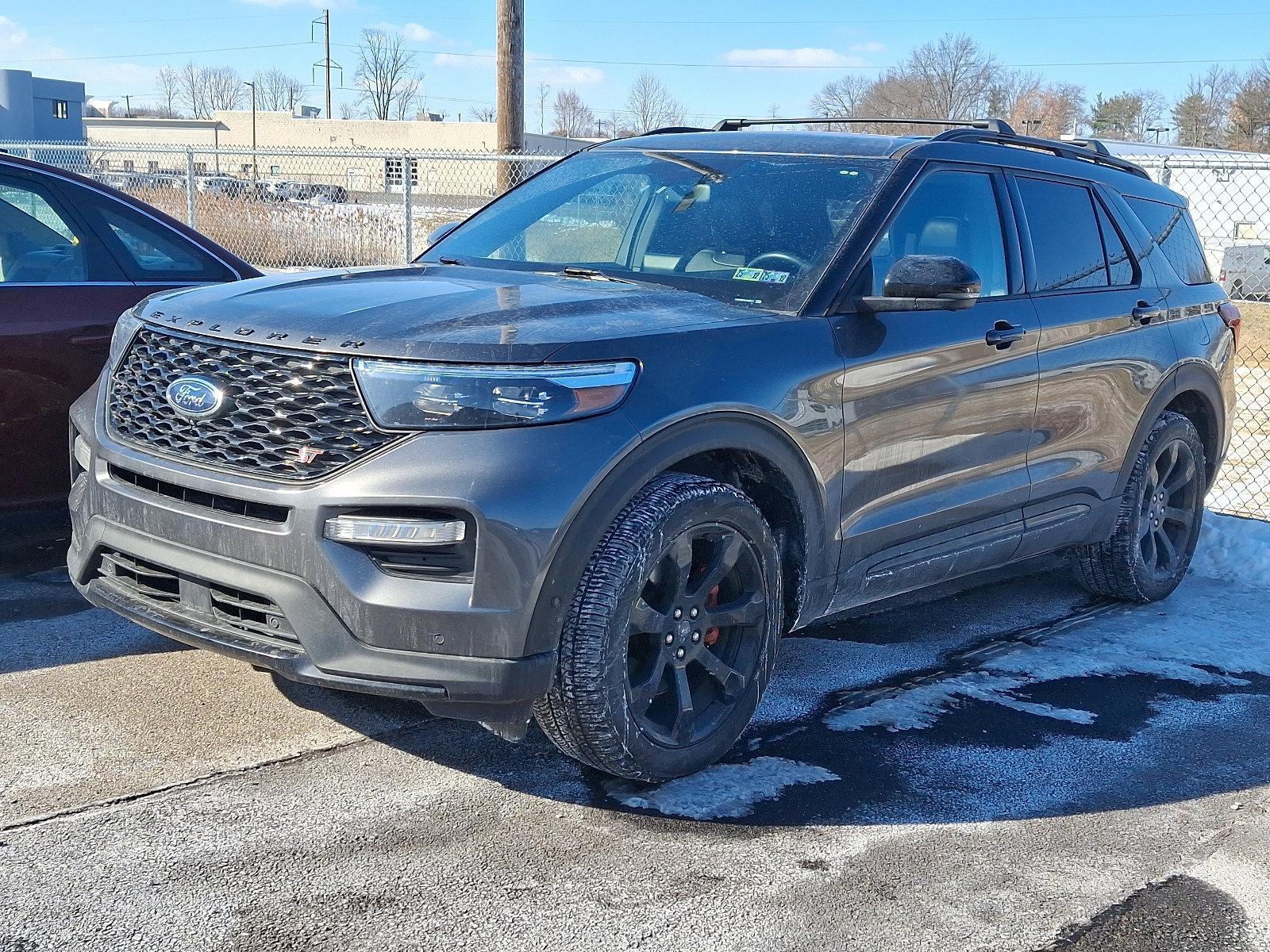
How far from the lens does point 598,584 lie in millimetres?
3215

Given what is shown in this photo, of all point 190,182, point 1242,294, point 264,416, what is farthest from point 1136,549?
point 1242,294

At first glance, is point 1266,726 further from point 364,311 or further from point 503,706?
point 364,311

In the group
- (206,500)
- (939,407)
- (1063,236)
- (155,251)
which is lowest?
(206,500)

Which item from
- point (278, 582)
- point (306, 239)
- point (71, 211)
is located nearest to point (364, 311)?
point (278, 582)

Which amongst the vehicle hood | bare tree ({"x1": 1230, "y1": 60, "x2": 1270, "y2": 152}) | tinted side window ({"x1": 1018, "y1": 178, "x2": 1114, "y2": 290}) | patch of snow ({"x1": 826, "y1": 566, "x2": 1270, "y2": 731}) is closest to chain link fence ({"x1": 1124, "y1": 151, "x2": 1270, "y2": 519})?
patch of snow ({"x1": 826, "y1": 566, "x2": 1270, "y2": 731})

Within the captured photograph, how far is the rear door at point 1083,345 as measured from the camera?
192 inches

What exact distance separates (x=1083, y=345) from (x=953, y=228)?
2.57ft

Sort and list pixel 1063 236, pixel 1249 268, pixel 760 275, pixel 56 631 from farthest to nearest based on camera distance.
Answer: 1. pixel 1249 268
2. pixel 1063 236
3. pixel 56 631
4. pixel 760 275

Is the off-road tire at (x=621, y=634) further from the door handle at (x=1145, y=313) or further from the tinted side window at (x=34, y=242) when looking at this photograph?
the tinted side window at (x=34, y=242)

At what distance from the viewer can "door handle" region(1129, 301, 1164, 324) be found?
5348 mm

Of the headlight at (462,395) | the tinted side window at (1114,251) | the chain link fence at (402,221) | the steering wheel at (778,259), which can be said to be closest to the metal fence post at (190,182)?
the chain link fence at (402,221)

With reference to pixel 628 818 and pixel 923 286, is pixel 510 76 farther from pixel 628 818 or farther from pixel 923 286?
pixel 628 818

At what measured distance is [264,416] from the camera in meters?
3.24

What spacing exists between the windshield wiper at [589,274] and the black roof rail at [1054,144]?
1.13m
